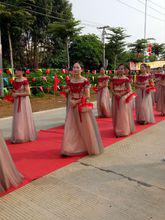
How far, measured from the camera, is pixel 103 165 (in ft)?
13.8

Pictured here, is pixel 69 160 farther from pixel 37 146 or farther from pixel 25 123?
pixel 25 123

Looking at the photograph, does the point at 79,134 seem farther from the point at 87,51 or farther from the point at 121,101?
the point at 87,51

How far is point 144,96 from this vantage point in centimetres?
743

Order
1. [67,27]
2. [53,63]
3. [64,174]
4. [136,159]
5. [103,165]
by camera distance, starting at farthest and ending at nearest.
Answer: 1. [53,63]
2. [67,27]
3. [136,159]
4. [103,165]
5. [64,174]

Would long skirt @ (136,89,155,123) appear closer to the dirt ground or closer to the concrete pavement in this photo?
the concrete pavement

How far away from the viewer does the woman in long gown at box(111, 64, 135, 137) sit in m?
5.91

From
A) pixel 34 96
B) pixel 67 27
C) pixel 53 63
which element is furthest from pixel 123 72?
pixel 53 63

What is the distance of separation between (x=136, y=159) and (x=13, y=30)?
18407 mm

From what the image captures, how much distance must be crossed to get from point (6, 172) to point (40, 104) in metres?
9.46

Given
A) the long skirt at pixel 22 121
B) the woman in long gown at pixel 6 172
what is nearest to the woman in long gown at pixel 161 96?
the long skirt at pixel 22 121

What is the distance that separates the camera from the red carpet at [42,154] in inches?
157

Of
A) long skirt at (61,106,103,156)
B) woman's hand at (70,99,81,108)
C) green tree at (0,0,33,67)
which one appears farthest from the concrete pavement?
green tree at (0,0,33,67)

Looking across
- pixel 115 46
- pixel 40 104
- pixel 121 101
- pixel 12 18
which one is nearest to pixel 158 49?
pixel 115 46

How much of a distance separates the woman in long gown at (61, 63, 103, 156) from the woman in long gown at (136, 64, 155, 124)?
3.19 meters
